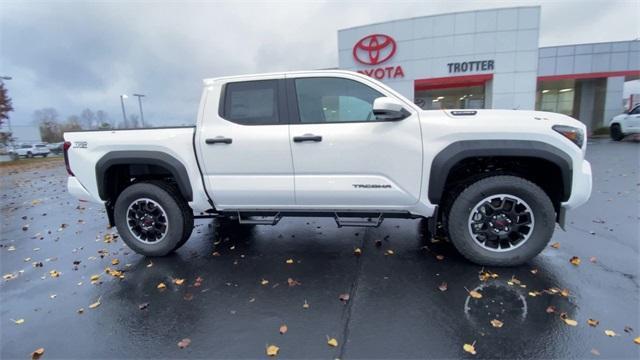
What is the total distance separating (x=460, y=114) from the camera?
128 inches

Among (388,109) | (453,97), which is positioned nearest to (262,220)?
(388,109)

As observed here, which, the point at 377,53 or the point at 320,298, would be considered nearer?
the point at 320,298

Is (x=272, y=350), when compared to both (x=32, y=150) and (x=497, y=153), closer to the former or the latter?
(x=497, y=153)

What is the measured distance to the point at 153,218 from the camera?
4004 mm

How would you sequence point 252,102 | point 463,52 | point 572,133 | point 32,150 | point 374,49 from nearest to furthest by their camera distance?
point 572,133, point 252,102, point 463,52, point 374,49, point 32,150

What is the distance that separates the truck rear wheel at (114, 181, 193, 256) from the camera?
3.90 metres

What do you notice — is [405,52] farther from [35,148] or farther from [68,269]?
[35,148]

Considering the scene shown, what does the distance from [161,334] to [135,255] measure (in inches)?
78.3

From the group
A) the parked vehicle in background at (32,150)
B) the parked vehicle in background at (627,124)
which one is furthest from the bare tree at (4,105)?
the parked vehicle in background at (627,124)

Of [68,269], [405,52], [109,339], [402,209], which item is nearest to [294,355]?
[109,339]

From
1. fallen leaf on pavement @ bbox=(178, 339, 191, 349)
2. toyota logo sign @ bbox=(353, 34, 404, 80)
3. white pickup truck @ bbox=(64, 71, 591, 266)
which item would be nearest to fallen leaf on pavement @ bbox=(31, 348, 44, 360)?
fallen leaf on pavement @ bbox=(178, 339, 191, 349)

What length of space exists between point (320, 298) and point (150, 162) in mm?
2428

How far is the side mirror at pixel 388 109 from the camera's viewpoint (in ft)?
9.91

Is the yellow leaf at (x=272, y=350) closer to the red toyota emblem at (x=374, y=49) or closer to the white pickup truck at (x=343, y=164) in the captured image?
the white pickup truck at (x=343, y=164)
